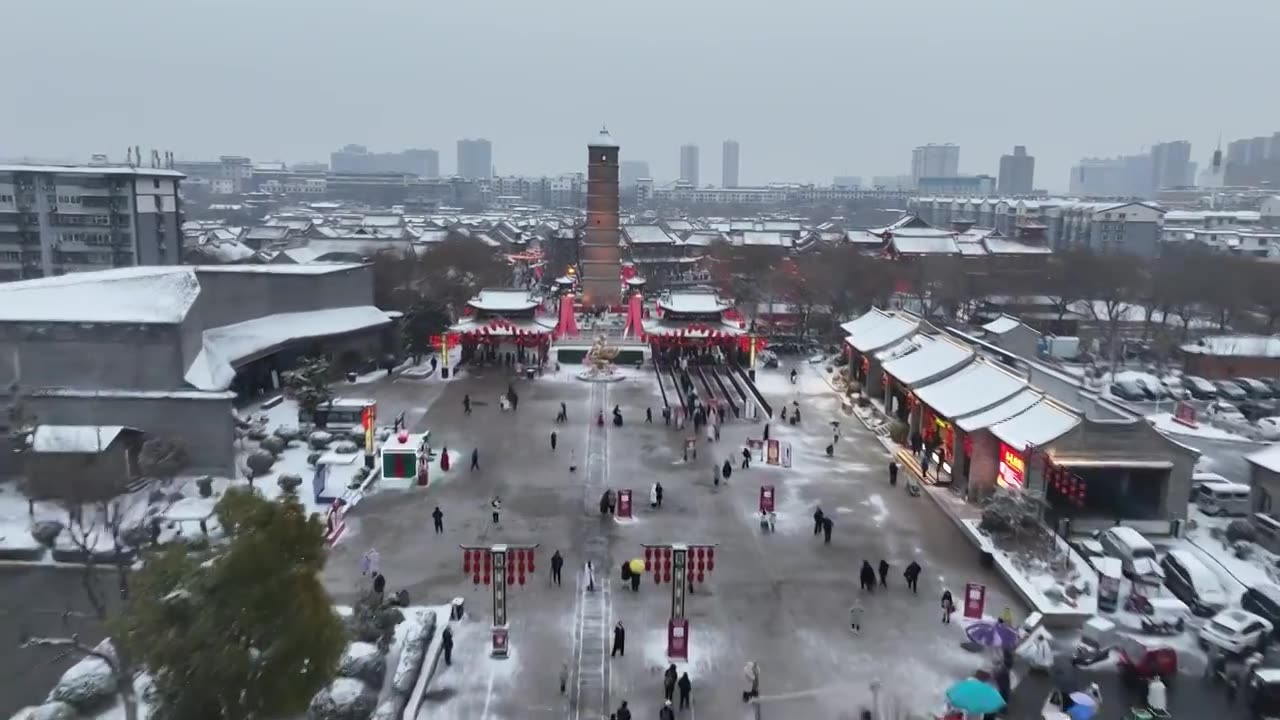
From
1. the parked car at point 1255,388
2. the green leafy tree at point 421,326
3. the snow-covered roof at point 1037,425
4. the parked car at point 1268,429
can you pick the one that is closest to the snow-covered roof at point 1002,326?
the parked car at point 1255,388

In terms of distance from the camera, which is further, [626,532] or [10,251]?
[10,251]

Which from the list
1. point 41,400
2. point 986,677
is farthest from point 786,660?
point 41,400

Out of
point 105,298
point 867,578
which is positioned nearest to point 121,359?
point 105,298

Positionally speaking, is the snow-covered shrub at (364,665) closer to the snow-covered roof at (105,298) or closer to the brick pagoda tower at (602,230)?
the snow-covered roof at (105,298)

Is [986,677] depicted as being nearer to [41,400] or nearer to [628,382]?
[41,400]

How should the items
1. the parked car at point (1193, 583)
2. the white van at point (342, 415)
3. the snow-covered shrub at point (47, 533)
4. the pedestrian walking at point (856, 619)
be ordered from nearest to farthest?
the pedestrian walking at point (856, 619) → the parked car at point (1193, 583) → the snow-covered shrub at point (47, 533) → the white van at point (342, 415)

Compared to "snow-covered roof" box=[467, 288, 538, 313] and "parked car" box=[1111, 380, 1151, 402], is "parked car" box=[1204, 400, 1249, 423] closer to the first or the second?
"parked car" box=[1111, 380, 1151, 402]
